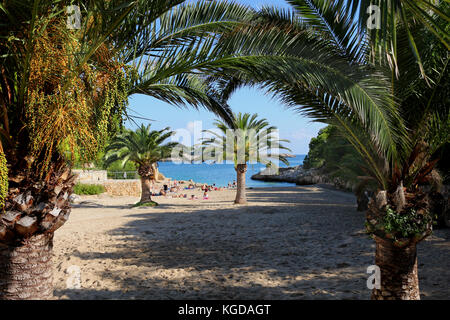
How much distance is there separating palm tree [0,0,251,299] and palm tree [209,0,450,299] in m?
0.89

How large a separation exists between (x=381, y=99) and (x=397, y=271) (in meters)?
2.32

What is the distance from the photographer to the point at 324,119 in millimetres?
4734

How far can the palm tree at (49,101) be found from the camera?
3.26 m

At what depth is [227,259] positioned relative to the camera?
24.9ft

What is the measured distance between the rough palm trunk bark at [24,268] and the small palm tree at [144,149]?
14373 mm

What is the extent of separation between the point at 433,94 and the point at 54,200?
5.15m

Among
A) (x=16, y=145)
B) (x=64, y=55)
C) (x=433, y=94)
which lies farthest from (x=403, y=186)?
(x=16, y=145)

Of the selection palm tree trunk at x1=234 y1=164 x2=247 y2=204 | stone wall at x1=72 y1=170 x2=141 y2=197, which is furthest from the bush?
palm tree trunk at x1=234 y1=164 x2=247 y2=204

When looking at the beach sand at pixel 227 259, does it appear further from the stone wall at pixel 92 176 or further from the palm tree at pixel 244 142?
the stone wall at pixel 92 176

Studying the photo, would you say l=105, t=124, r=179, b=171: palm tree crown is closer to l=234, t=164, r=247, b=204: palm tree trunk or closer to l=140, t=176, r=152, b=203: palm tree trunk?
l=140, t=176, r=152, b=203: palm tree trunk

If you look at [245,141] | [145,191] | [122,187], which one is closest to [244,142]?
[245,141]

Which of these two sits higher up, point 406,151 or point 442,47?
point 442,47

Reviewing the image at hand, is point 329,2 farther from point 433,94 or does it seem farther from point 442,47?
point 433,94

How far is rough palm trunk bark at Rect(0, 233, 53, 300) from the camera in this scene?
382 cm
